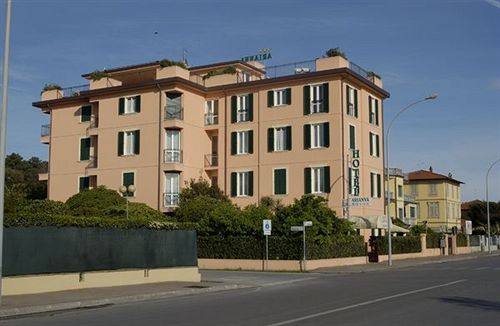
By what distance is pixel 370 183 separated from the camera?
158ft

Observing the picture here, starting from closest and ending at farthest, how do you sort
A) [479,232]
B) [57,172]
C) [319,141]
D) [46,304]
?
[46,304] → [319,141] → [57,172] → [479,232]

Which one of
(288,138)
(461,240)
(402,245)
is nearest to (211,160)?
(288,138)

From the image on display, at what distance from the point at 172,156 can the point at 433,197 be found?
50.1 metres

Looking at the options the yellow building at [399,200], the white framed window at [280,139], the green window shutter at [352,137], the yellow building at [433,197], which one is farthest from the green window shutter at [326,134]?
the yellow building at [433,197]

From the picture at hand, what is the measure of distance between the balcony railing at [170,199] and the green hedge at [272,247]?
877 centimetres

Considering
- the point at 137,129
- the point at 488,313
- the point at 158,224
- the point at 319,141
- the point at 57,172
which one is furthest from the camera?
the point at 57,172

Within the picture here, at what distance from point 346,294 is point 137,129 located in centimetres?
3223

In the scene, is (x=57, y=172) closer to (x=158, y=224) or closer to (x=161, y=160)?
(x=161, y=160)

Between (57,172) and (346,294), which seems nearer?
(346,294)

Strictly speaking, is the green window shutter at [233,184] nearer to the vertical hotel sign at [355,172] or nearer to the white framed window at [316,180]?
the white framed window at [316,180]

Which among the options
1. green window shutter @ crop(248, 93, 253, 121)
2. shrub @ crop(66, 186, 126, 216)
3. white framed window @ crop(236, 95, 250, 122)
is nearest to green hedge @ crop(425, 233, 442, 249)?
green window shutter @ crop(248, 93, 253, 121)

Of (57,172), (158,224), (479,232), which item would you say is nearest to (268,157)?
(57,172)

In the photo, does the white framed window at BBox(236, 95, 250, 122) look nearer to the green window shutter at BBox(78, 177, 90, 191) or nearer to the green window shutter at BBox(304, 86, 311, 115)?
the green window shutter at BBox(304, 86, 311, 115)

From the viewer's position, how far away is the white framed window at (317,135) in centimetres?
4547
